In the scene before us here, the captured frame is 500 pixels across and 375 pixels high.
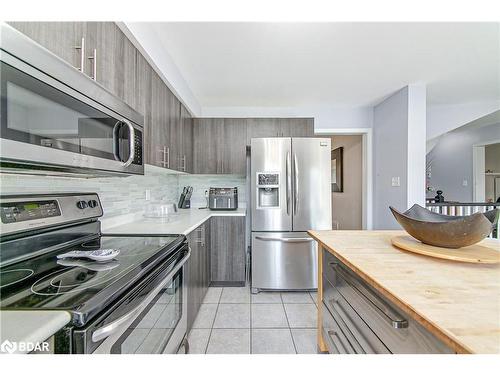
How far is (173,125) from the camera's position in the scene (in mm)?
2350

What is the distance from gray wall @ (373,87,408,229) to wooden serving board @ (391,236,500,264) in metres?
1.95

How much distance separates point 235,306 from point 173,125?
193 cm

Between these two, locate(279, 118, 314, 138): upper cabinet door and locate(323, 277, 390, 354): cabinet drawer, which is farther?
locate(279, 118, 314, 138): upper cabinet door

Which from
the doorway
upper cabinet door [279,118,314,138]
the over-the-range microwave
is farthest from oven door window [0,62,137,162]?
the doorway

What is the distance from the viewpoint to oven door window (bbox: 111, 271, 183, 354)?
84 centimetres

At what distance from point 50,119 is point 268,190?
2187 mm

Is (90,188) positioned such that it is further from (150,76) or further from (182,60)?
(182,60)

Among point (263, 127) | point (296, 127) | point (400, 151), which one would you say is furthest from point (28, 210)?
point (400, 151)

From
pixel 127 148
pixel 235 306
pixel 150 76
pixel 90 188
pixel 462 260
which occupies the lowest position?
pixel 235 306

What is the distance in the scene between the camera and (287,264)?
2650 mm

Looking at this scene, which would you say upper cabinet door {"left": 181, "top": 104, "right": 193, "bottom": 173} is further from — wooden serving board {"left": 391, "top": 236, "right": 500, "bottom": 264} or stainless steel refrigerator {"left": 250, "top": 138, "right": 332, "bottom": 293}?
wooden serving board {"left": 391, "top": 236, "right": 500, "bottom": 264}

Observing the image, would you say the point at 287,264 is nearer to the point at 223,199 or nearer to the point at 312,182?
the point at 312,182

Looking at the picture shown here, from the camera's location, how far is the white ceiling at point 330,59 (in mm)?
1799
